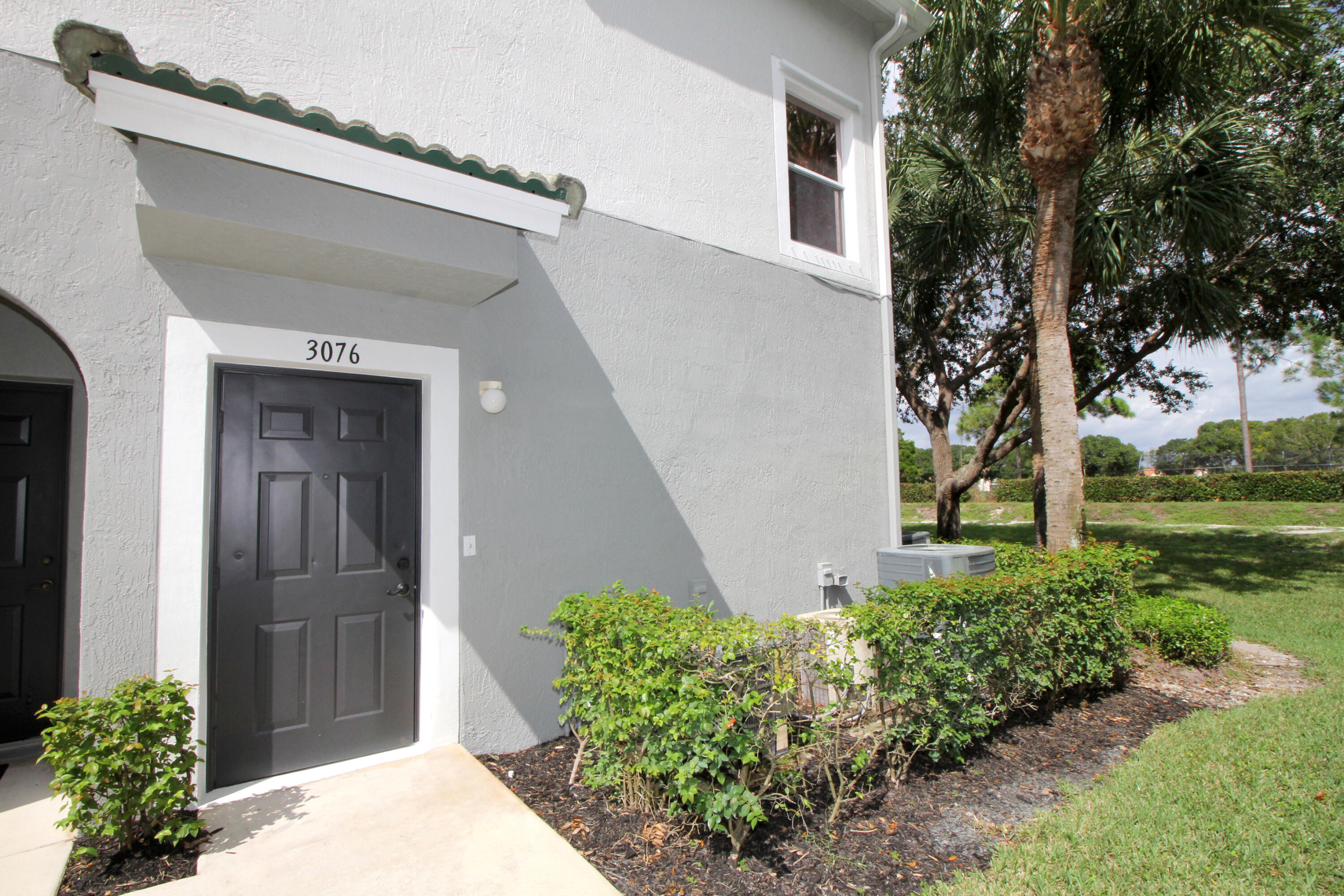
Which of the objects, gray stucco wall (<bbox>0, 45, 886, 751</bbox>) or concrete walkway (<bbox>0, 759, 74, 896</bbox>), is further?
gray stucco wall (<bbox>0, 45, 886, 751</bbox>)

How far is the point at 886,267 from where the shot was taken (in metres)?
7.27

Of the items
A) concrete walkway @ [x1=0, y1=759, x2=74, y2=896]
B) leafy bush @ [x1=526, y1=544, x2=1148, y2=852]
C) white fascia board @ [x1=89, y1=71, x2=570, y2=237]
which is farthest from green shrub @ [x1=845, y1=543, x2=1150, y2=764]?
concrete walkway @ [x1=0, y1=759, x2=74, y2=896]

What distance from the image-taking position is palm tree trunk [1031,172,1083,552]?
22.3 ft

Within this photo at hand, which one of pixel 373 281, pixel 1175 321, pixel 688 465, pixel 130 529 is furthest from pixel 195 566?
pixel 1175 321

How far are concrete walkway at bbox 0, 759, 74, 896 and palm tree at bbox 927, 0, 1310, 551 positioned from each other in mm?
7644

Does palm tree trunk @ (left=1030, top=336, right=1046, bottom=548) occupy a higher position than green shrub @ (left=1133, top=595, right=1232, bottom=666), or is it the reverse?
palm tree trunk @ (left=1030, top=336, right=1046, bottom=548)

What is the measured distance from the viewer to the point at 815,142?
274 inches

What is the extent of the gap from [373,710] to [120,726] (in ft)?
4.17

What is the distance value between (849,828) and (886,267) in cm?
567

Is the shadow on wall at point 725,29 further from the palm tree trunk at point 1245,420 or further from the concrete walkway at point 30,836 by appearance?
the palm tree trunk at point 1245,420

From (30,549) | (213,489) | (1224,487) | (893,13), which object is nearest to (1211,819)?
(213,489)

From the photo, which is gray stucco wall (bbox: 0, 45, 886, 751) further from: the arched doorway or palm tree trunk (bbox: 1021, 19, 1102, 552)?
palm tree trunk (bbox: 1021, 19, 1102, 552)

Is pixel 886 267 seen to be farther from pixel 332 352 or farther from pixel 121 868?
pixel 121 868

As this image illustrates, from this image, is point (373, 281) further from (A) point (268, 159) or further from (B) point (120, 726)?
(B) point (120, 726)
